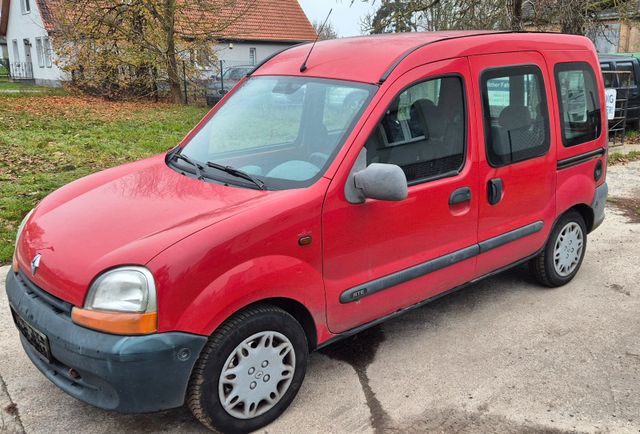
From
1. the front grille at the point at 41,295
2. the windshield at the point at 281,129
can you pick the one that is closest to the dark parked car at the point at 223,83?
the windshield at the point at 281,129

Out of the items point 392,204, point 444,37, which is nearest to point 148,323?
point 392,204

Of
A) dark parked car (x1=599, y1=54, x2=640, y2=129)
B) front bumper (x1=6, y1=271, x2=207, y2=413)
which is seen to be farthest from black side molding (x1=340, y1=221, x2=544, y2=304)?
dark parked car (x1=599, y1=54, x2=640, y2=129)

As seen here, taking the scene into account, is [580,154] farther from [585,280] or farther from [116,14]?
[116,14]

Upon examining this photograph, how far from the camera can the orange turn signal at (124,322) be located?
2486mm

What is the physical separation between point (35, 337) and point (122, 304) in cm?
64

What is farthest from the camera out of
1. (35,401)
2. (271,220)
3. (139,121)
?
(139,121)

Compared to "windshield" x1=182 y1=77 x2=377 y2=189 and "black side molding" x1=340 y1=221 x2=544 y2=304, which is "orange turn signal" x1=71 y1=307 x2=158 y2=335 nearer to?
"windshield" x1=182 y1=77 x2=377 y2=189

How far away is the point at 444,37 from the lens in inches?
146

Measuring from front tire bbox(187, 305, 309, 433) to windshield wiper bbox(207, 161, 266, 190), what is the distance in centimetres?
67

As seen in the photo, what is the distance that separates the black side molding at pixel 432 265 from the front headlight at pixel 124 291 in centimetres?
109

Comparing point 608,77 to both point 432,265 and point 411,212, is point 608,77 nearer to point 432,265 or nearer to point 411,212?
point 432,265

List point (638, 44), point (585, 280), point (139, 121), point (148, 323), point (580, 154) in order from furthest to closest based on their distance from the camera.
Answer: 1. point (638, 44)
2. point (139, 121)
3. point (585, 280)
4. point (580, 154)
5. point (148, 323)

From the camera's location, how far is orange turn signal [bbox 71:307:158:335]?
2486 mm

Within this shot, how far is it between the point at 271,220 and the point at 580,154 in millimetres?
2902
